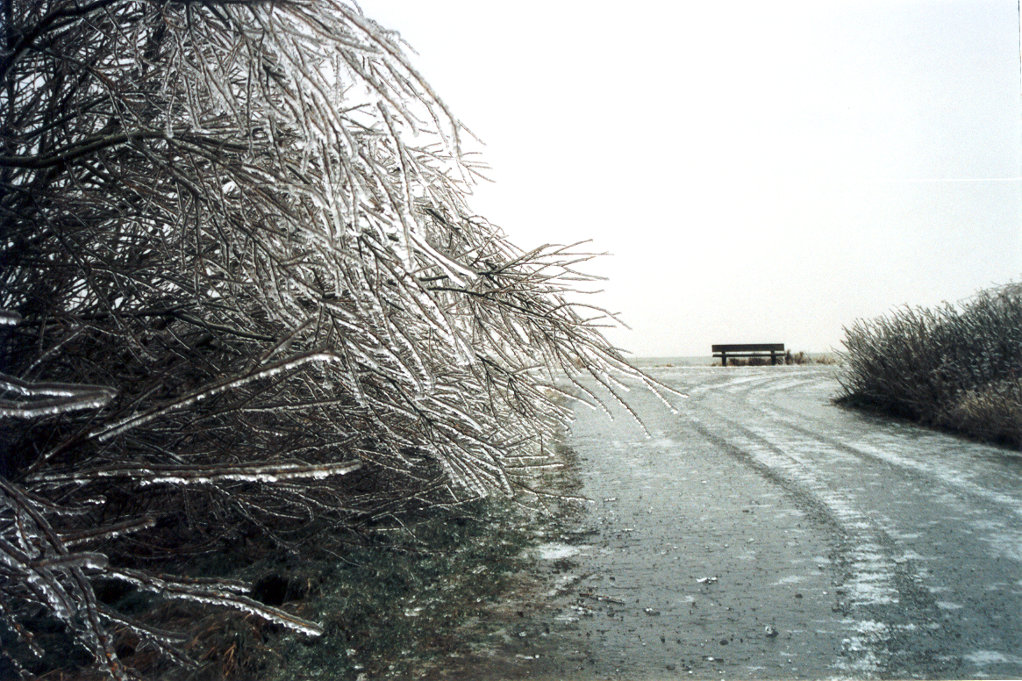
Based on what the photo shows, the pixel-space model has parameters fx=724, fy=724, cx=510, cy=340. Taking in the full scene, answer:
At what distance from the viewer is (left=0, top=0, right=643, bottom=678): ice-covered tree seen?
5.81 feet

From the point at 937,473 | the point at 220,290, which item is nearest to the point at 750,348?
the point at 937,473

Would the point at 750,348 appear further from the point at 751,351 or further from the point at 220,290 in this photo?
the point at 220,290

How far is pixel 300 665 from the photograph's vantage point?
247 centimetres

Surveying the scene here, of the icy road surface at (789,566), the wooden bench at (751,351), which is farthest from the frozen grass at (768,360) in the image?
the icy road surface at (789,566)

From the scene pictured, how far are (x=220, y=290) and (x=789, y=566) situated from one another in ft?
8.99

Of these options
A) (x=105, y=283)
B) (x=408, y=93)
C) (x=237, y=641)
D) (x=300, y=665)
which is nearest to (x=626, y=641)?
(x=300, y=665)

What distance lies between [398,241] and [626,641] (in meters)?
1.62

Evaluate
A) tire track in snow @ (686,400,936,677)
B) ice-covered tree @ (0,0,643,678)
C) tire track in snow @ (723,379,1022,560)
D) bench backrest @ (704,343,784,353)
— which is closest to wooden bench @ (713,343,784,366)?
bench backrest @ (704,343,784,353)

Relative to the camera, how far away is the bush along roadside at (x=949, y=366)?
6738 millimetres

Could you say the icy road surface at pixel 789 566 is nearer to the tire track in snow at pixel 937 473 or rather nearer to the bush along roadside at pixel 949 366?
the tire track in snow at pixel 937 473

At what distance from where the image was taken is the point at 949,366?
7.98m

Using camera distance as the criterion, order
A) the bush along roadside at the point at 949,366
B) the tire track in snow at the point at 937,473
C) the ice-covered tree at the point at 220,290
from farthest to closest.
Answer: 1. the bush along roadside at the point at 949,366
2. the tire track in snow at the point at 937,473
3. the ice-covered tree at the point at 220,290

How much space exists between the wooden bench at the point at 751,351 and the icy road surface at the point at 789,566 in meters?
7.69

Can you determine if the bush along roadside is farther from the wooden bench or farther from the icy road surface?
the wooden bench
